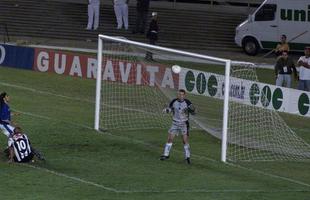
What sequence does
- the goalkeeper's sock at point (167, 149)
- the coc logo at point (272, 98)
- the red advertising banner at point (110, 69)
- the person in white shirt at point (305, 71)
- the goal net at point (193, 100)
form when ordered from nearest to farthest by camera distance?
the goalkeeper's sock at point (167, 149) → the goal net at point (193, 100) → the red advertising banner at point (110, 69) → the coc logo at point (272, 98) → the person in white shirt at point (305, 71)

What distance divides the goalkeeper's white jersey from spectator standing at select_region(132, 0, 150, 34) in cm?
2117

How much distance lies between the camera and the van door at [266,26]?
43.5 meters

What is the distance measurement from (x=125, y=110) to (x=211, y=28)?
19.6 m

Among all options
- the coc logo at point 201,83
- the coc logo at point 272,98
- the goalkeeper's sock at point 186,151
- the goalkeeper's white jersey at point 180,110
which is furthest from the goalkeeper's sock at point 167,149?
the coc logo at point 272,98

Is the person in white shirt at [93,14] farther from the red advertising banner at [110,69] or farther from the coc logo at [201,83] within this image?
the coc logo at [201,83]

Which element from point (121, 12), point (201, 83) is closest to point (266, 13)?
point (121, 12)

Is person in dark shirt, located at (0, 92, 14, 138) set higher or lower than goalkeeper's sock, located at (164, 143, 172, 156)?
higher

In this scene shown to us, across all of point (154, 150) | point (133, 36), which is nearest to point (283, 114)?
point (154, 150)

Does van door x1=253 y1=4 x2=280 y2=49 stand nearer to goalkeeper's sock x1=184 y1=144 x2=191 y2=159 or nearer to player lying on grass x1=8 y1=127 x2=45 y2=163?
goalkeeper's sock x1=184 y1=144 x2=191 y2=159

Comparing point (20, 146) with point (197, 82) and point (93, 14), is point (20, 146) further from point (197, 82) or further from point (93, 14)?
point (93, 14)

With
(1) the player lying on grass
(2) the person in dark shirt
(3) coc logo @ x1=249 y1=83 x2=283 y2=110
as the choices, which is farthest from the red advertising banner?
(1) the player lying on grass

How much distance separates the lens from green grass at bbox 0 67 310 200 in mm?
18812

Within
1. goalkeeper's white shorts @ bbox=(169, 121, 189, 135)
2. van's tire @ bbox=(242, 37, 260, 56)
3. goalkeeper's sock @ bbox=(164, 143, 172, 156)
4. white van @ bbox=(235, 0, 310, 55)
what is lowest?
goalkeeper's sock @ bbox=(164, 143, 172, 156)

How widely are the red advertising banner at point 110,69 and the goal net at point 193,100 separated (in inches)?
1.1
